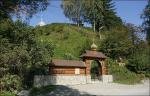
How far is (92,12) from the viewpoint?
2643 inches

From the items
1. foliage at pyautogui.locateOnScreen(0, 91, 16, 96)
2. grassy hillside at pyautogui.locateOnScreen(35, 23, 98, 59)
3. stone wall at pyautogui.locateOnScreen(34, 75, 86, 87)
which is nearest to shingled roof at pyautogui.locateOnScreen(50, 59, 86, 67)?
stone wall at pyautogui.locateOnScreen(34, 75, 86, 87)

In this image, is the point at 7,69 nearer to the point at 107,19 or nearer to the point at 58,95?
the point at 58,95

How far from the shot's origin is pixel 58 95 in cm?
2538

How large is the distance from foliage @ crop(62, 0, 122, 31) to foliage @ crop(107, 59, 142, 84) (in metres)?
23.3

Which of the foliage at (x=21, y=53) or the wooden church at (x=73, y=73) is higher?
the foliage at (x=21, y=53)

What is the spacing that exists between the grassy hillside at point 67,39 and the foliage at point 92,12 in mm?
4409

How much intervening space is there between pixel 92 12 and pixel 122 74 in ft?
89.6

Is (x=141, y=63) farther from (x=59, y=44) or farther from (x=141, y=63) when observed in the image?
(x=59, y=44)

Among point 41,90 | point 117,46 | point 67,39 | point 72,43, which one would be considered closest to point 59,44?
point 72,43

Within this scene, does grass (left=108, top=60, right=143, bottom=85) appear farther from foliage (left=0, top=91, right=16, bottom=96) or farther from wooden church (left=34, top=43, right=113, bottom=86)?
foliage (left=0, top=91, right=16, bottom=96)

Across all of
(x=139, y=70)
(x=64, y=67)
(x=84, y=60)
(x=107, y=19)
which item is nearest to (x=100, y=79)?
(x=84, y=60)

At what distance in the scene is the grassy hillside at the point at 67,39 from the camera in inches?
1934

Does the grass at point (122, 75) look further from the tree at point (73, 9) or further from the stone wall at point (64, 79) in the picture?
the tree at point (73, 9)

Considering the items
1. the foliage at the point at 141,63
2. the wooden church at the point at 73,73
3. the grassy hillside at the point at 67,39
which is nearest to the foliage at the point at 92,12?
the grassy hillside at the point at 67,39
